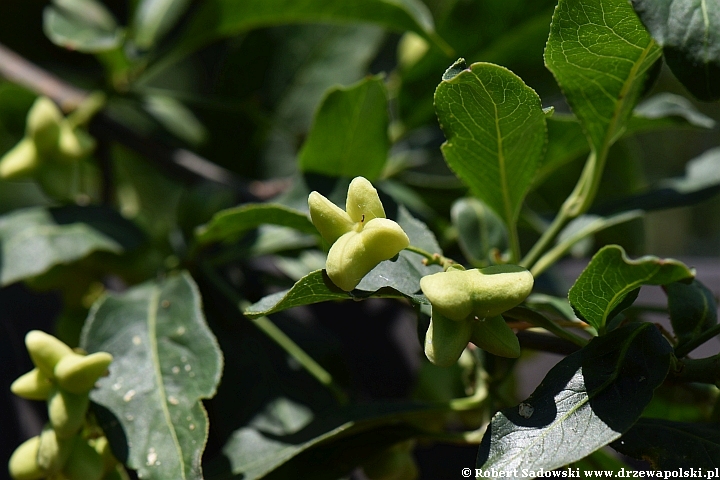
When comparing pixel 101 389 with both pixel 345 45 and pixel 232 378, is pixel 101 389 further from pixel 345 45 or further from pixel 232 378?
pixel 345 45

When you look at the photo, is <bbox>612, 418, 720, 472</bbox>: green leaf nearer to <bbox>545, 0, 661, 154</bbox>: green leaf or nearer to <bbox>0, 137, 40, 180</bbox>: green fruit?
<bbox>545, 0, 661, 154</bbox>: green leaf

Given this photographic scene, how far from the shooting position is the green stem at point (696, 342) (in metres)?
0.39

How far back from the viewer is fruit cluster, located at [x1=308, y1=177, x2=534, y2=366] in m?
0.32

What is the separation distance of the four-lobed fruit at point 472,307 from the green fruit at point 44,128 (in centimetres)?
41

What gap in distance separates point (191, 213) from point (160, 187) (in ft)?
0.96

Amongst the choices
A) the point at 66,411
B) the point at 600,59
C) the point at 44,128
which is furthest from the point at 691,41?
the point at 44,128

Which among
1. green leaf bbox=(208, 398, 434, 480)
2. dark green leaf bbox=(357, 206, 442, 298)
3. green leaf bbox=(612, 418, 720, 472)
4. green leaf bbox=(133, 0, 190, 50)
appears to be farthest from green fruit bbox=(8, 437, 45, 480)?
green leaf bbox=(133, 0, 190, 50)

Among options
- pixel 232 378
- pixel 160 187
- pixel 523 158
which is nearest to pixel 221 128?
pixel 160 187

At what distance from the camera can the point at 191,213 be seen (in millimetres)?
651

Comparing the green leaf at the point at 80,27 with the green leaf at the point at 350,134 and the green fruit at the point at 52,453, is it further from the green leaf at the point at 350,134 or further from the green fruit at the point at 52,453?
the green fruit at the point at 52,453

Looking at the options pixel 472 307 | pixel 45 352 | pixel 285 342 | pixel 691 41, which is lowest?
pixel 285 342

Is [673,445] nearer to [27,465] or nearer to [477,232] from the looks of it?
[477,232]

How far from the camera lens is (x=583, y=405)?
35cm

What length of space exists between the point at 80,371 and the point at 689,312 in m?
0.36
